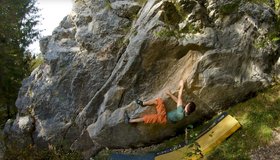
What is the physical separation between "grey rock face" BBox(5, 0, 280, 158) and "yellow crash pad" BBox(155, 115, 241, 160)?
1.33m

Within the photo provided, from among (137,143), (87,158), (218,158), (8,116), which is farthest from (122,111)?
(8,116)

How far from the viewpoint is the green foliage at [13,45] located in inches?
920

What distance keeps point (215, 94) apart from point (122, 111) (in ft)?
11.7

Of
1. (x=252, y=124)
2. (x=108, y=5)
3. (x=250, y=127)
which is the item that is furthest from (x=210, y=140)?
(x=108, y=5)

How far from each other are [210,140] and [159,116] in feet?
6.56

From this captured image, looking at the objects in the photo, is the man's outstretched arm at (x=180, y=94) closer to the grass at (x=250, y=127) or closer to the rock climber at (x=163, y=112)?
the rock climber at (x=163, y=112)

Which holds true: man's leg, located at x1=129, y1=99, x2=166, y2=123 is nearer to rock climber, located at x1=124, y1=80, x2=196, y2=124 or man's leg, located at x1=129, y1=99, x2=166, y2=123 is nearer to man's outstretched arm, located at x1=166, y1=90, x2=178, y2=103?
rock climber, located at x1=124, y1=80, x2=196, y2=124

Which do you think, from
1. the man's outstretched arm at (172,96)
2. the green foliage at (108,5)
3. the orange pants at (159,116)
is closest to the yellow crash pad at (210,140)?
the orange pants at (159,116)

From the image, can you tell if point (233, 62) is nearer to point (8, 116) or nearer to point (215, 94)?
point (215, 94)

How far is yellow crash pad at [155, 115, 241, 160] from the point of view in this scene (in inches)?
387

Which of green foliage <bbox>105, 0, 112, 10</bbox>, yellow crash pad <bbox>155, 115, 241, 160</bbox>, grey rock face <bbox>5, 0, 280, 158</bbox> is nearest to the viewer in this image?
yellow crash pad <bbox>155, 115, 241, 160</bbox>

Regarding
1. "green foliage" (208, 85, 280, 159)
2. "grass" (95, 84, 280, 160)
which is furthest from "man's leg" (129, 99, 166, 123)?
"green foliage" (208, 85, 280, 159)

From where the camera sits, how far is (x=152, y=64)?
12289 mm

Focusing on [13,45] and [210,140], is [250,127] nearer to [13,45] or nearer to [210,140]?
[210,140]
